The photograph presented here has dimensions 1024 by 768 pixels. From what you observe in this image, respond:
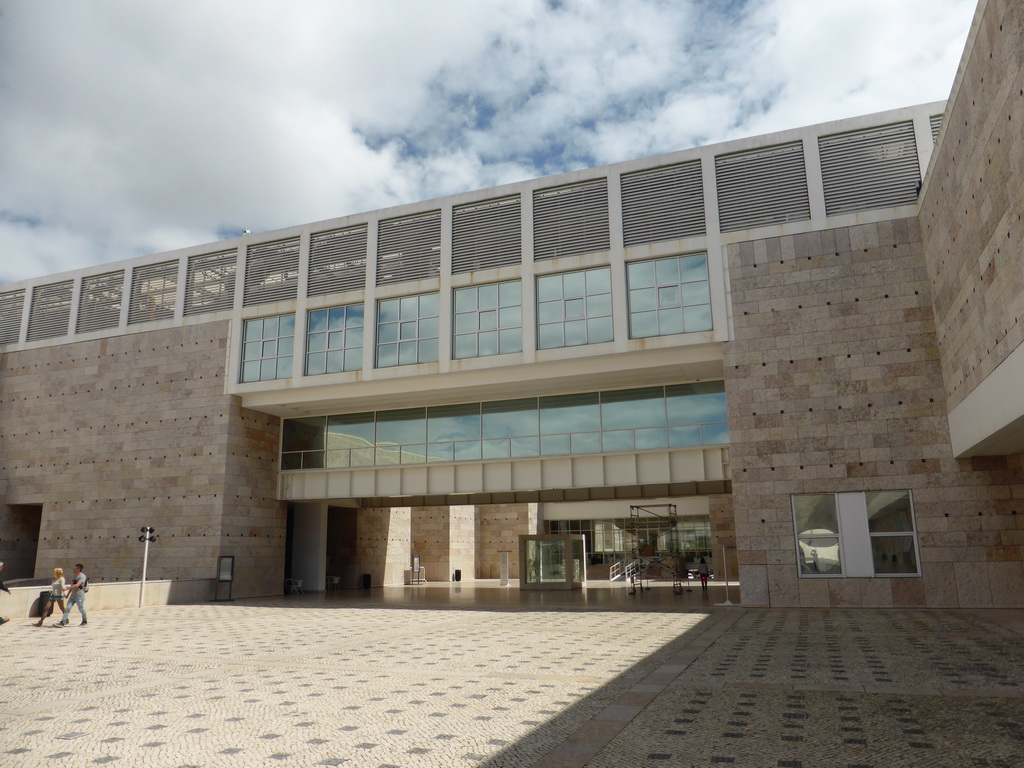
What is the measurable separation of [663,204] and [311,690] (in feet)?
66.4

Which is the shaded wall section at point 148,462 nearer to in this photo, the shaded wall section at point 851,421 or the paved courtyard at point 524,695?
the paved courtyard at point 524,695

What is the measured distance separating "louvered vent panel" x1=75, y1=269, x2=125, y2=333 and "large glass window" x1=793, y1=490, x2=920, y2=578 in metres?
29.0

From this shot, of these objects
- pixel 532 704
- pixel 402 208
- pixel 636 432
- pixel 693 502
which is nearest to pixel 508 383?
pixel 636 432

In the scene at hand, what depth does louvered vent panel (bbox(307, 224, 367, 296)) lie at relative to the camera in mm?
29266

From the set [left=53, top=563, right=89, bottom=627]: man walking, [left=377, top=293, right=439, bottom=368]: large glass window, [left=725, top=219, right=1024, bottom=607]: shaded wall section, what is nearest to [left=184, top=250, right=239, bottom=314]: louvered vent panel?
[left=377, top=293, right=439, bottom=368]: large glass window

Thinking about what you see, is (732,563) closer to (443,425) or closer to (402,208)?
(443,425)

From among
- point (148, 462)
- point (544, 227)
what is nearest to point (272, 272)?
point (148, 462)

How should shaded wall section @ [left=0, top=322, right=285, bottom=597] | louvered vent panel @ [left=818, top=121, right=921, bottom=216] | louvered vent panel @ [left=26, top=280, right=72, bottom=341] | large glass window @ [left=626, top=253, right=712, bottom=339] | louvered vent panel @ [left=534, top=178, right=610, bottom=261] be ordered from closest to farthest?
louvered vent panel @ [left=818, top=121, right=921, bottom=216]
large glass window @ [left=626, top=253, right=712, bottom=339]
louvered vent panel @ [left=534, top=178, right=610, bottom=261]
shaded wall section @ [left=0, top=322, right=285, bottom=597]
louvered vent panel @ [left=26, top=280, right=72, bottom=341]

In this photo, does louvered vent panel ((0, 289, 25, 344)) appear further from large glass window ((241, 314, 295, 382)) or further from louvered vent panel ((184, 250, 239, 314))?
large glass window ((241, 314, 295, 382))

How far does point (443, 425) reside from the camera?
29234mm

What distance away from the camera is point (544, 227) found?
87.4ft

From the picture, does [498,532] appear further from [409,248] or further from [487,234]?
[487,234]

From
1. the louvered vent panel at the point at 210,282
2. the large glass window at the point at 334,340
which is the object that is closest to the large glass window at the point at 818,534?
the large glass window at the point at 334,340

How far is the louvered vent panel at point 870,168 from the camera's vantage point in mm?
22844
